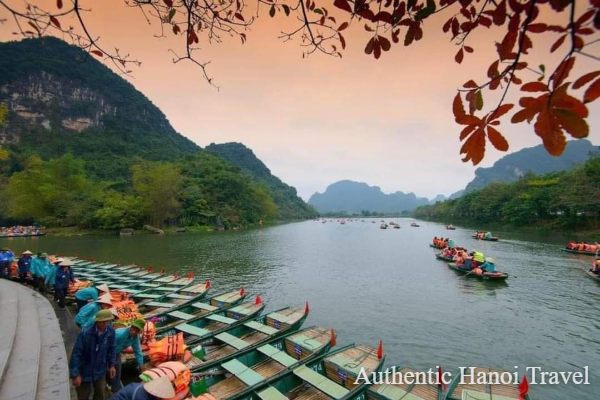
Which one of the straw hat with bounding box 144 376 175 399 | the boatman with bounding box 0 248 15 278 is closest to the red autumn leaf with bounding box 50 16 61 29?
the straw hat with bounding box 144 376 175 399

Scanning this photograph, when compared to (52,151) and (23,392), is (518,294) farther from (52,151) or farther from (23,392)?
(52,151)

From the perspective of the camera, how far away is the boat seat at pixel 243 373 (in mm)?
7371

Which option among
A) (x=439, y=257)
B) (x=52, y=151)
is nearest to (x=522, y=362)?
(x=439, y=257)

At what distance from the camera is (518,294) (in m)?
19.5

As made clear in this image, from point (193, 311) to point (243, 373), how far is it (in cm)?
667

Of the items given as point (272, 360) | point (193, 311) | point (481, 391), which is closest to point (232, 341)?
point (272, 360)

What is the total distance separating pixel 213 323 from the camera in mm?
11992

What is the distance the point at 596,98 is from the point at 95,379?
711cm

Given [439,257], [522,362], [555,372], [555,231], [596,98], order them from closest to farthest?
[596,98]
[555,372]
[522,362]
[439,257]
[555,231]

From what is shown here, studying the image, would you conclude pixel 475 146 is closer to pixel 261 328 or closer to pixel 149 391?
pixel 149 391

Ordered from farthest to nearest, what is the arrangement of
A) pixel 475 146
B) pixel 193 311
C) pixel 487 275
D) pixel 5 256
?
pixel 487 275 → pixel 5 256 → pixel 193 311 → pixel 475 146

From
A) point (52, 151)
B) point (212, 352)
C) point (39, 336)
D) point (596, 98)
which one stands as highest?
point (52, 151)

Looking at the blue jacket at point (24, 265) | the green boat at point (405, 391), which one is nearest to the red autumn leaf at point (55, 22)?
the green boat at point (405, 391)

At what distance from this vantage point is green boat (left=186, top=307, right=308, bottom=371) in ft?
28.6
